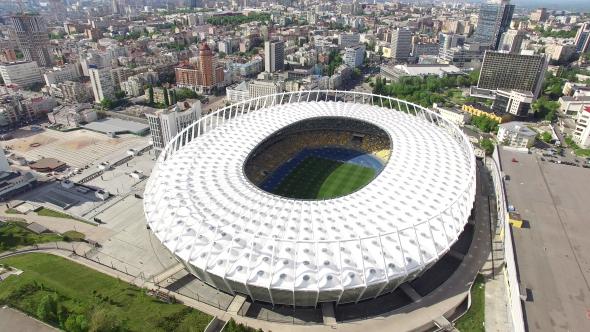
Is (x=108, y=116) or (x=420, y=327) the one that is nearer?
(x=420, y=327)

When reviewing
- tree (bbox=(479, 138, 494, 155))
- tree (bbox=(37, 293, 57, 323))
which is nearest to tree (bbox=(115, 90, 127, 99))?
tree (bbox=(37, 293, 57, 323))

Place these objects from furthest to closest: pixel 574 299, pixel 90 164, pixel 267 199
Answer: pixel 90 164 → pixel 267 199 → pixel 574 299

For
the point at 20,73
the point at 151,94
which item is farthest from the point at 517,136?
the point at 20,73

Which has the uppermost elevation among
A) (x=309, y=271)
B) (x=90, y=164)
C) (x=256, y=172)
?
(x=309, y=271)

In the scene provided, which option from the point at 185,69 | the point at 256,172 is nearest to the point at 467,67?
the point at 185,69

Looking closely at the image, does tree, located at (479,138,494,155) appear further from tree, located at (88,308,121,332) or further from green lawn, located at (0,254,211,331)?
tree, located at (88,308,121,332)

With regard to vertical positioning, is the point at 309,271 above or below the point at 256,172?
above

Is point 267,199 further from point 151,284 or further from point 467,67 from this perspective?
point 467,67
